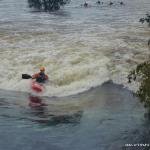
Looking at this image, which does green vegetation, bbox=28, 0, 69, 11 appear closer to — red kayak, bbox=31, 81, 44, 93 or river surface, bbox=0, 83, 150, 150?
red kayak, bbox=31, 81, 44, 93

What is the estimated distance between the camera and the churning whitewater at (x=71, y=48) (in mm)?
24000

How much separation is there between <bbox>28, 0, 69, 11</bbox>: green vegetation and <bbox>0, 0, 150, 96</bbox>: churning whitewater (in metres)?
6.55

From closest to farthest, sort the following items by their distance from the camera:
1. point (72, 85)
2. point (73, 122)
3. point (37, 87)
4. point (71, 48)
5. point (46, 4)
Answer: point (73, 122)
point (37, 87)
point (72, 85)
point (71, 48)
point (46, 4)

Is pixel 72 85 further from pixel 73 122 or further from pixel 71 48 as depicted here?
pixel 71 48

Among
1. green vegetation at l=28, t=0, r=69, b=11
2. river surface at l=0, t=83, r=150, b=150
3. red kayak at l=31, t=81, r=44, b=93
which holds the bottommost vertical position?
river surface at l=0, t=83, r=150, b=150

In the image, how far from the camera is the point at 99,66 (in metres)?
25.7

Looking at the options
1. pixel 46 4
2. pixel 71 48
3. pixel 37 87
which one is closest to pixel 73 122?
pixel 37 87

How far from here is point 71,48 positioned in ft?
99.3

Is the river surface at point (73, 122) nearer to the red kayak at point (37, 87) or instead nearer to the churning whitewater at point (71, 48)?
the red kayak at point (37, 87)

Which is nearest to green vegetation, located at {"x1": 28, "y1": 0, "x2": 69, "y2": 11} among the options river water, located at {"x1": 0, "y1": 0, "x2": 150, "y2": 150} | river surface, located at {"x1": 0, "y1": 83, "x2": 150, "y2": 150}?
river water, located at {"x1": 0, "y1": 0, "x2": 150, "y2": 150}

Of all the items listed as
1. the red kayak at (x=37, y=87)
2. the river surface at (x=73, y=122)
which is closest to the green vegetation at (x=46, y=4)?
the red kayak at (x=37, y=87)

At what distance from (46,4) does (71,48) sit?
27227 millimetres

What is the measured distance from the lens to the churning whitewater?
24000mm

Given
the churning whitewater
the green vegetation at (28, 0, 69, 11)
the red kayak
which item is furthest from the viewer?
the green vegetation at (28, 0, 69, 11)
